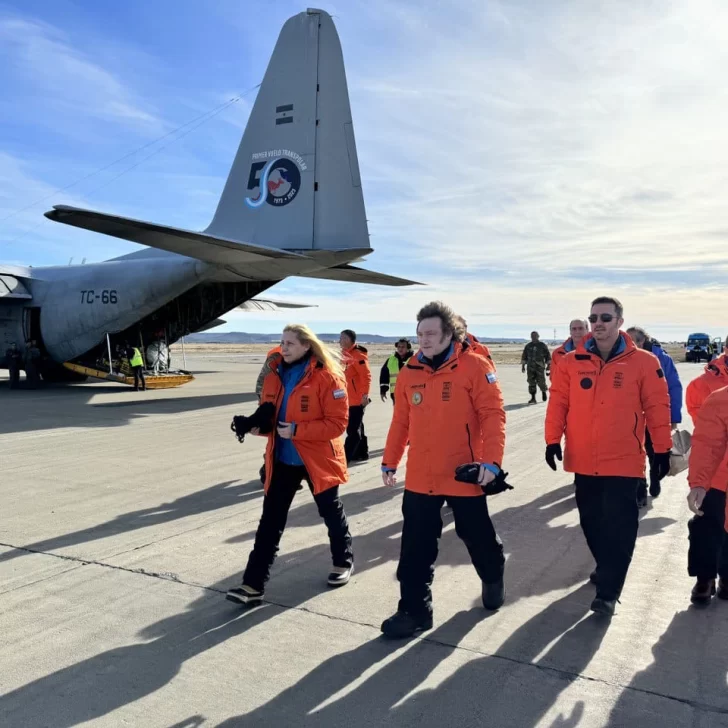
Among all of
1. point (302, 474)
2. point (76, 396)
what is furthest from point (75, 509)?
point (76, 396)

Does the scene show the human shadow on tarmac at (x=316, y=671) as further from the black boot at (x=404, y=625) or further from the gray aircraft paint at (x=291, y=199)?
the gray aircraft paint at (x=291, y=199)

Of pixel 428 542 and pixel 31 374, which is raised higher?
pixel 31 374

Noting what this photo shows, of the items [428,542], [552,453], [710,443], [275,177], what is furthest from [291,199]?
[710,443]

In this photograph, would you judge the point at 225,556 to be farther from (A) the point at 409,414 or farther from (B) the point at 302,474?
(A) the point at 409,414

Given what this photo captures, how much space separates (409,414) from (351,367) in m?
4.36

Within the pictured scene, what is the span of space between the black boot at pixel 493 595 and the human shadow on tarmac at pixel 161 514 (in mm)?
3242

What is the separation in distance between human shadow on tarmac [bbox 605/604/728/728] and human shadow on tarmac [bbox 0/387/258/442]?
860 cm

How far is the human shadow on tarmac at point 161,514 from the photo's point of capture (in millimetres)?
5301

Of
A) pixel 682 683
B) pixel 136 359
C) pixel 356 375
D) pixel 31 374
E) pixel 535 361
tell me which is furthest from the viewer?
pixel 31 374

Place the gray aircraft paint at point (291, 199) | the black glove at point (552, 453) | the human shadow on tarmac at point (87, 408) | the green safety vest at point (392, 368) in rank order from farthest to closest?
the gray aircraft paint at point (291, 199), the human shadow on tarmac at point (87, 408), the green safety vest at point (392, 368), the black glove at point (552, 453)

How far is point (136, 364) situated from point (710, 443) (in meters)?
17.7

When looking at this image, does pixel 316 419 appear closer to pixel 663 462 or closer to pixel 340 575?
pixel 340 575

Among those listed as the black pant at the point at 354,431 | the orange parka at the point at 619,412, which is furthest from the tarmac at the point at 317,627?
the black pant at the point at 354,431

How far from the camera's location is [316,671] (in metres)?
3.26
